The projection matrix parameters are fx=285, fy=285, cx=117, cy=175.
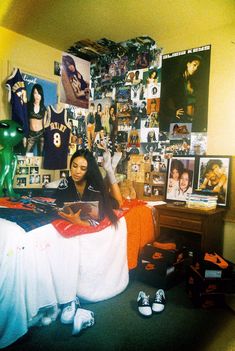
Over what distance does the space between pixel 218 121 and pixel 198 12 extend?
0.98m

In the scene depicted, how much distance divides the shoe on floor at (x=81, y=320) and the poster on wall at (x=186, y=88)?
A: 200 cm

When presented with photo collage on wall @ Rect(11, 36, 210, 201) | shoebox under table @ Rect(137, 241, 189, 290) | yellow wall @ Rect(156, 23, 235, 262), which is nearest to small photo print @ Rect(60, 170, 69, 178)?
photo collage on wall @ Rect(11, 36, 210, 201)

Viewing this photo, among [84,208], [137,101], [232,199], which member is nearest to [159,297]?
[84,208]

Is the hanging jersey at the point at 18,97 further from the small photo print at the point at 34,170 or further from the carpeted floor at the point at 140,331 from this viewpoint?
the carpeted floor at the point at 140,331

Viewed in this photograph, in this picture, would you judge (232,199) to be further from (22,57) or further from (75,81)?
(22,57)

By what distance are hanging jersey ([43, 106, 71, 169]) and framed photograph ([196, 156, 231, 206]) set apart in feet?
5.00

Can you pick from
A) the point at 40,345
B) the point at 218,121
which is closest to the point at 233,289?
the point at 40,345

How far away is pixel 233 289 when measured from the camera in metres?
2.07

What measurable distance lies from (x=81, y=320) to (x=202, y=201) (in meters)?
1.47

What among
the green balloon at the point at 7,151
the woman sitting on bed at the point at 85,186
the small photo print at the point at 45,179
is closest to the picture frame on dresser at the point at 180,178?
the woman sitting on bed at the point at 85,186

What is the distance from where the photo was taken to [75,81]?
139 inches

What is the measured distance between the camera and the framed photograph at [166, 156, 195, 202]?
2875 millimetres

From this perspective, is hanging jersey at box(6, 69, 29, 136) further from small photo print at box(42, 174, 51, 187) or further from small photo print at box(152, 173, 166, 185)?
small photo print at box(152, 173, 166, 185)

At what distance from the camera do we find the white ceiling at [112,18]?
2.36 metres
